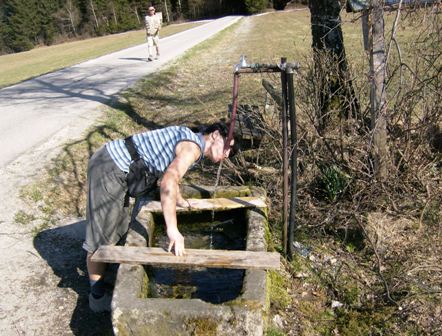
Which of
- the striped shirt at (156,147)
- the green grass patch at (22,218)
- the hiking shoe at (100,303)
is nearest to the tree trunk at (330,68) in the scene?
the striped shirt at (156,147)

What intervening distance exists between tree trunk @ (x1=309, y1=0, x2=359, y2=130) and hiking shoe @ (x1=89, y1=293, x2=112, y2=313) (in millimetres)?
2503

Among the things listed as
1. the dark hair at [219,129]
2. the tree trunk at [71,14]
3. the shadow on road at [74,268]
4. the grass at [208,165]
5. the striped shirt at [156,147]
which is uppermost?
the dark hair at [219,129]

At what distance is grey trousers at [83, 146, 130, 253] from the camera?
3064 millimetres

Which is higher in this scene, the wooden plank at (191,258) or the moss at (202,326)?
the wooden plank at (191,258)

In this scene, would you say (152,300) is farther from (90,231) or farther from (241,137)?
(241,137)

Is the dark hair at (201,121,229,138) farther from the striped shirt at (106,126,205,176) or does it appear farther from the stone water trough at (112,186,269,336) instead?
the stone water trough at (112,186,269,336)

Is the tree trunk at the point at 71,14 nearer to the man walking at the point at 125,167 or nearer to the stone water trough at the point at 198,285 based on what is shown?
the stone water trough at the point at 198,285

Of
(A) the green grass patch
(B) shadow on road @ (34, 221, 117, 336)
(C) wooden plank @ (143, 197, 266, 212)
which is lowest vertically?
(B) shadow on road @ (34, 221, 117, 336)

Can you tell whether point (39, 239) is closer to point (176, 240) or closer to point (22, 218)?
point (22, 218)

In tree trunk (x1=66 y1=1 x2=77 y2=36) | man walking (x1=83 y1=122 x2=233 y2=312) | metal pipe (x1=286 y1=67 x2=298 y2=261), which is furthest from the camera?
tree trunk (x1=66 y1=1 x2=77 y2=36)

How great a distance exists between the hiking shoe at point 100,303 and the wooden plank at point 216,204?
0.70 meters

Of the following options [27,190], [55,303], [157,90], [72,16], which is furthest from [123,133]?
[72,16]

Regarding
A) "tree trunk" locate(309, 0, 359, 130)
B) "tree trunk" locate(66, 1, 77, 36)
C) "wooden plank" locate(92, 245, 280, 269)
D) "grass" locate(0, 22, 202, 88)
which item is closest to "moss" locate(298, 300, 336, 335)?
"wooden plank" locate(92, 245, 280, 269)

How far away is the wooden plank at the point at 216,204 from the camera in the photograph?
353 centimetres
